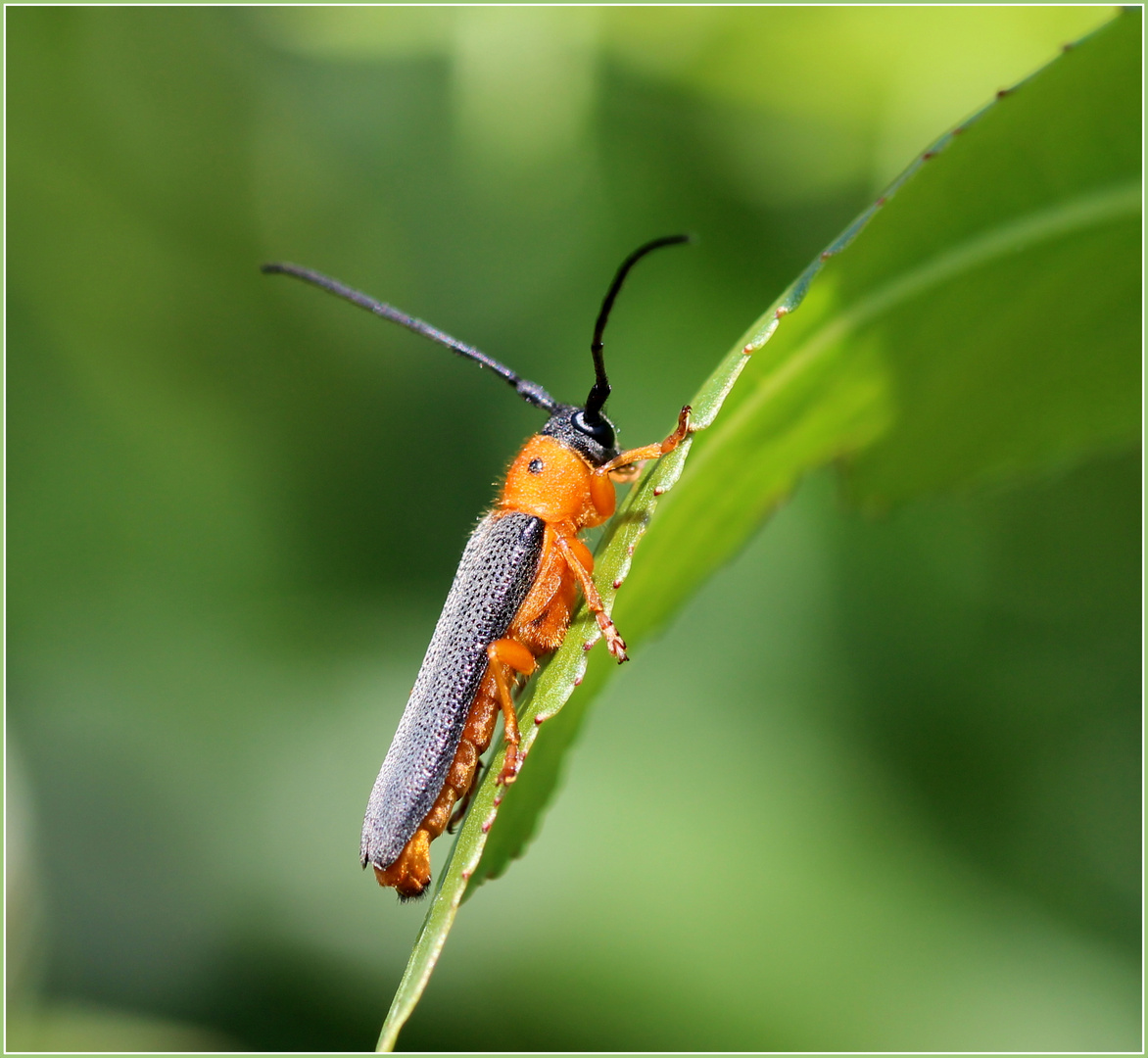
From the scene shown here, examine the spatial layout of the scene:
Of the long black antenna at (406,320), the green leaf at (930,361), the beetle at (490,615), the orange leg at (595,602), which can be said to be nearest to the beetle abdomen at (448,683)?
the beetle at (490,615)

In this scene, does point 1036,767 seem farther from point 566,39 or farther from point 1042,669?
point 566,39

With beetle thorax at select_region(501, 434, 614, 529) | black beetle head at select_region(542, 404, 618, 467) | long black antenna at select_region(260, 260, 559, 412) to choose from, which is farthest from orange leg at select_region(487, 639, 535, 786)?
long black antenna at select_region(260, 260, 559, 412)

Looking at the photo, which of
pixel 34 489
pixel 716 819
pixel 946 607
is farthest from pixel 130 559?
pixel 946 607

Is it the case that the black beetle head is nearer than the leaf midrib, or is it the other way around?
the leaf midrib

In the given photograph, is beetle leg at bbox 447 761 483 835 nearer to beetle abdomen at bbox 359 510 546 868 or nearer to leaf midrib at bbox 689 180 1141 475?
beetle abdomen at bbox 359 510 546 868

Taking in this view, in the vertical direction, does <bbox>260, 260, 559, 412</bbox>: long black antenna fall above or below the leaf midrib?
above

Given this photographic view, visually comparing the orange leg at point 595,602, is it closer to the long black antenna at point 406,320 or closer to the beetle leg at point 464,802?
the long black antenna at point 406,320
